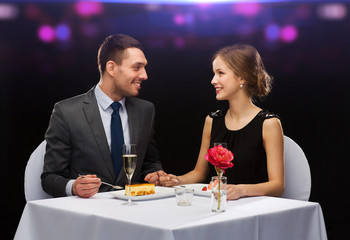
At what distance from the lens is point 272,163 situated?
99.0 inches

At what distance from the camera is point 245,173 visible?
2705 mm

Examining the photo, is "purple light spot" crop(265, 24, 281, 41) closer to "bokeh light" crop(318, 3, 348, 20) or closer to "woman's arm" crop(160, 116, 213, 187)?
"bokeh light" crop(318, 3, 348, 20)

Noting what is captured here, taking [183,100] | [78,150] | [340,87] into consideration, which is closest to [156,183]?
[78,150]

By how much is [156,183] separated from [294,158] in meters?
0.74

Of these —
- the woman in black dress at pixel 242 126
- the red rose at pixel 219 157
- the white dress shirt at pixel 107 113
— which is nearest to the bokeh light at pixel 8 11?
the white dress shirt at pixel 107 113

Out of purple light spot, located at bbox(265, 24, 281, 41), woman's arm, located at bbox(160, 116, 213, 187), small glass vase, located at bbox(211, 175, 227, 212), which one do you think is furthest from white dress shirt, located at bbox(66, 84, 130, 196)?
purple light spot, located at bbox(265, 24, 281, 41)

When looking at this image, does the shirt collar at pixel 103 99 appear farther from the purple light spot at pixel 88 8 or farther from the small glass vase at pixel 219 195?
the purple light spot at pixel 88 8

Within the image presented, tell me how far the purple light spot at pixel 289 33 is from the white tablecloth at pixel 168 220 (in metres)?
2.17

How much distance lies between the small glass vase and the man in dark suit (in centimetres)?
63

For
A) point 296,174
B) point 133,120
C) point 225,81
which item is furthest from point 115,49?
point 296,174

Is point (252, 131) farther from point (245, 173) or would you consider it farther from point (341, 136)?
point (341, 136)

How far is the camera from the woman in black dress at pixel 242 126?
2.65 m

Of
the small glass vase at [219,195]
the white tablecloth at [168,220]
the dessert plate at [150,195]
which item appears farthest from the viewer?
the dessert plate at [150,195]

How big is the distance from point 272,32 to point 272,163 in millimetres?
1765
